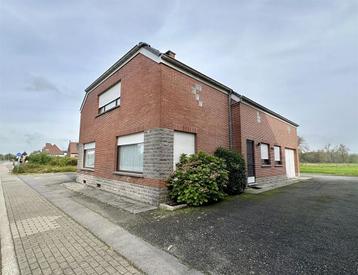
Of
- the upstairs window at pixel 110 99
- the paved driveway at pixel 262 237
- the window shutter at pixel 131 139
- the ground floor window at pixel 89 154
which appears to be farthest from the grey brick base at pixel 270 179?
the ground floor window at pixel 89 154

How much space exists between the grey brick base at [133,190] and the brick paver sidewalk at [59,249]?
7.53 feet

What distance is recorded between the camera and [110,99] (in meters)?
9.81

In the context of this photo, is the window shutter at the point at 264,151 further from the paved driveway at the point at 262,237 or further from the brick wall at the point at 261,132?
the paved driveway at the point at 262,237

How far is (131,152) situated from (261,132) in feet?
26.6

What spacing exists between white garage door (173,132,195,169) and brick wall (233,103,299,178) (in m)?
3.27

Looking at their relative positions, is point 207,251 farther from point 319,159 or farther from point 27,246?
point 319,159

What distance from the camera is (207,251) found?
9.89 ft

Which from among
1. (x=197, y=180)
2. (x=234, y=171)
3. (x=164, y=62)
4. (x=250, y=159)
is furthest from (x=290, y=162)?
(x=164, y=62)

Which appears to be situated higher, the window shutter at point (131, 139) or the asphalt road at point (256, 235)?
the window shutter at point (131, 139)

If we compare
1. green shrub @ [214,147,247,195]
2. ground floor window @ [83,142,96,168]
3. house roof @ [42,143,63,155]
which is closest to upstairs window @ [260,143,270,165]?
green shrub @ [214,147,247,195]

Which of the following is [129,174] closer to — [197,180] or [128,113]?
[128,113]

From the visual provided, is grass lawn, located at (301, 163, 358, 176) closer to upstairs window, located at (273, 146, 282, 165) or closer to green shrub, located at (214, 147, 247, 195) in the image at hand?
upstairs window, located at (273, 146, 282, 165)

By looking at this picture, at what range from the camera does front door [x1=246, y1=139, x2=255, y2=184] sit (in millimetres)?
9930

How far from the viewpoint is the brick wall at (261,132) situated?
966 cm
